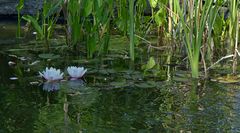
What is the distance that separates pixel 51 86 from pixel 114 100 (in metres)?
0.31

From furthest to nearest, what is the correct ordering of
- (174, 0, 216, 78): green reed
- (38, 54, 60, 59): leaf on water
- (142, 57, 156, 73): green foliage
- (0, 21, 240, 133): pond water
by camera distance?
(38, 54, 60, 59): leaf on water < (142, 57, 156, 73): green foliage < (174, 0, 216, 78): green reed < (0, 21, 240, 133): pond water

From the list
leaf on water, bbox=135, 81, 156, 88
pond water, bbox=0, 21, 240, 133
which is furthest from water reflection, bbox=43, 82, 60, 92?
leaf on water, bbox=135, 81, 156, 88

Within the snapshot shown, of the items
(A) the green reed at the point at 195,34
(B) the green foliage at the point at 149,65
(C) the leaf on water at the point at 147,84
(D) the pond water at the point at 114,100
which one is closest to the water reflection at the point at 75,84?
(D) the pond water at the point at 114,100

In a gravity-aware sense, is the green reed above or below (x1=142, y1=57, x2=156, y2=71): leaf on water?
above

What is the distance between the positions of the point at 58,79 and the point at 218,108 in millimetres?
686

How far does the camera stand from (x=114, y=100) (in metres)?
2.00

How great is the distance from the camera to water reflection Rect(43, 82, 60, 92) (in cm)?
213

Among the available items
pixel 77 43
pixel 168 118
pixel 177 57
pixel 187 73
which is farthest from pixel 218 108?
pixel 77 43

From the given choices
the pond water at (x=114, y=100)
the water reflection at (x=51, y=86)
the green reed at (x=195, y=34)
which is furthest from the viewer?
the green reed at (x=195, y=34)

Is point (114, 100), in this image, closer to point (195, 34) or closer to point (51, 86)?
point (51, 86)

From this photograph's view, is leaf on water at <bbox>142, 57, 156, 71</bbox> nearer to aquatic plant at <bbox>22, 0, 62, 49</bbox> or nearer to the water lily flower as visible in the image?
the water lily flower

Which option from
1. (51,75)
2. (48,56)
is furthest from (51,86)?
(48,56)

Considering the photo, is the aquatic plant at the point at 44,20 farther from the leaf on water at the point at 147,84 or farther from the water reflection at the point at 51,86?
the leaf on water at the point at 147,84

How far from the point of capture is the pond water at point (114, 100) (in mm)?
1711
